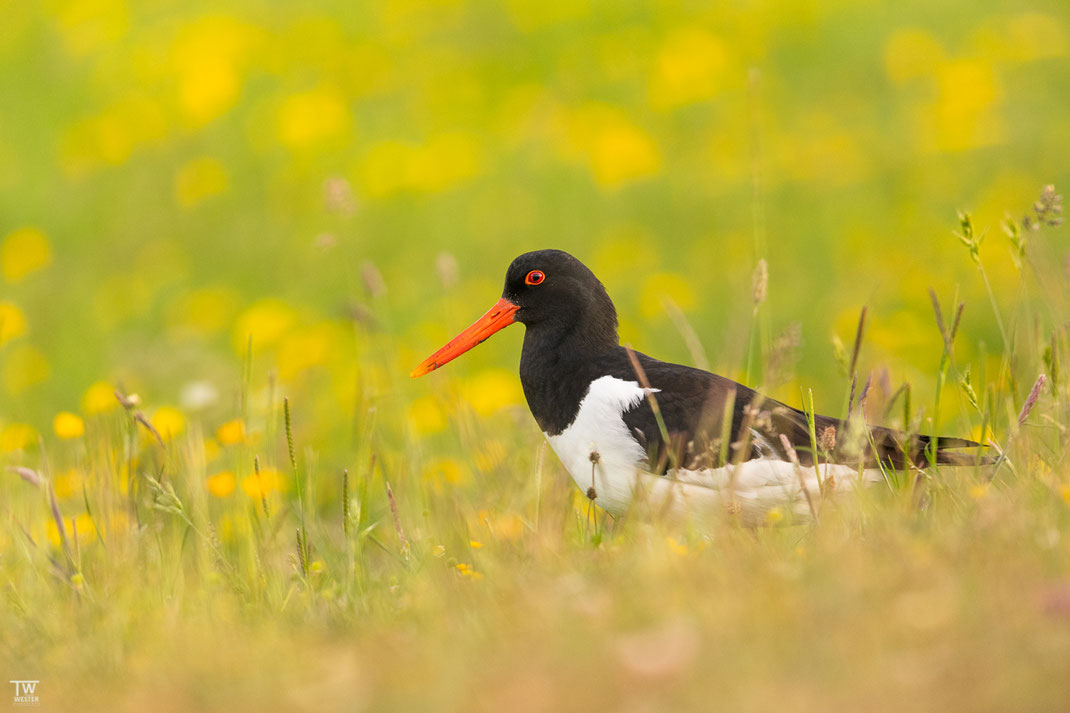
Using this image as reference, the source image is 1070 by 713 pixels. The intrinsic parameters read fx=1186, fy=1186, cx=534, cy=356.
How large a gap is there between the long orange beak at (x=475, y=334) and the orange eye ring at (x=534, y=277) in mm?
116

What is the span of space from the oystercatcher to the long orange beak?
20cm

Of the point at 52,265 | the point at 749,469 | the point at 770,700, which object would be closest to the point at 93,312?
the point at 52,265

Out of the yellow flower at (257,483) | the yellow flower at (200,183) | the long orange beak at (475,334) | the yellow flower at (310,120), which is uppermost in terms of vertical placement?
the yellow flower at (310,120)

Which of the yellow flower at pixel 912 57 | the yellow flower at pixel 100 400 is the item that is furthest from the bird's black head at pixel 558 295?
the yellow flower at pixel 912 57

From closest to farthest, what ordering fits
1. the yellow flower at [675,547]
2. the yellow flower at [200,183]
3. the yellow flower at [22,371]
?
1. the yellow flower at [675,547]
2. the yellow flower at [22,371]
3. the yellow flower at [200,183]

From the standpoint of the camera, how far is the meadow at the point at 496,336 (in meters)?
2.51

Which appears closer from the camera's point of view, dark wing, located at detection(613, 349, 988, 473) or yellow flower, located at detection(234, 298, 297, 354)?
dark wing, located at detection(613, 349, 988, 473)

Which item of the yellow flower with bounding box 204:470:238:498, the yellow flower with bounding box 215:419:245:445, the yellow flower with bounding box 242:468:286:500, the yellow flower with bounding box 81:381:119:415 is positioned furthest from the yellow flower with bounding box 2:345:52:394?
the yellow flower with bounding box 242:468:286:500

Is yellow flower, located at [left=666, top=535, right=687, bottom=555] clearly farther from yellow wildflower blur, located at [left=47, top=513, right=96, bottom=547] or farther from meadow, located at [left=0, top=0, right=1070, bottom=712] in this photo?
yellow wildflower blur, located at [left=47, top=513, right=96, bottom=547]

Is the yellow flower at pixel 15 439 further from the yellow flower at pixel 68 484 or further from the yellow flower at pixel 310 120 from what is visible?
the yellow flower at pixel 310 120

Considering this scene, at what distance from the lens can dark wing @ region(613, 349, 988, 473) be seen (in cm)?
404

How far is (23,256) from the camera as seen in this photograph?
941cm

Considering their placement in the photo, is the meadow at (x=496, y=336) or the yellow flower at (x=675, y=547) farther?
the yellow flower at (x=675, y=547)

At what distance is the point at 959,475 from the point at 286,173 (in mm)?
7726
